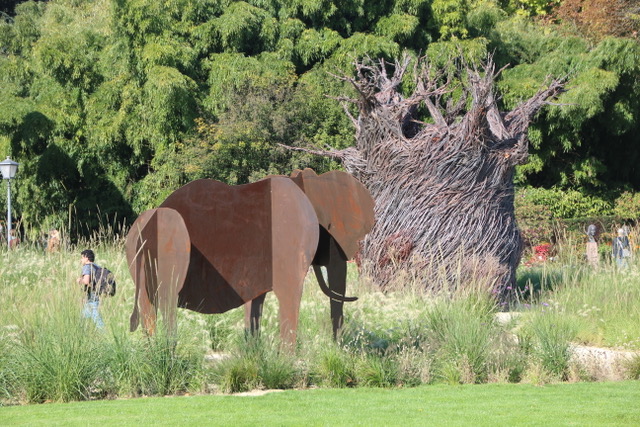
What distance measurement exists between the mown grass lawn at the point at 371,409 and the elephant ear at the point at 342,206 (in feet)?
4.42

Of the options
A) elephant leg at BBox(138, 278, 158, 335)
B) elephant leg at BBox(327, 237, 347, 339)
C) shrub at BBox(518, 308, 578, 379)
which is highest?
elephant leg at BBox(327, 237, 347, 339)

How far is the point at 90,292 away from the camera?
874 cm

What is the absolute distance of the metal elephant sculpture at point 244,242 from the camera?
709 centimetres

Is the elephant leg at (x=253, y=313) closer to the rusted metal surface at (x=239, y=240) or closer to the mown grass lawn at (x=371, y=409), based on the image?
the rusted metal surface at (x=239, y=240)

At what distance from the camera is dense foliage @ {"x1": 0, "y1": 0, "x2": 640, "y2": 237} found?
66.7 feet

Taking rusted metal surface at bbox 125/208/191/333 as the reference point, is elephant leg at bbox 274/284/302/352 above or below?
below

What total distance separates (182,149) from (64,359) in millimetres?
14098

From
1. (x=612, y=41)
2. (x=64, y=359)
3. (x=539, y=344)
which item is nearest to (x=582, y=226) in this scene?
(x=612, y=41)

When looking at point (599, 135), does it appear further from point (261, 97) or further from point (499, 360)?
point (499, 360)

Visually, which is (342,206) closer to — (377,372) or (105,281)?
(377,372)

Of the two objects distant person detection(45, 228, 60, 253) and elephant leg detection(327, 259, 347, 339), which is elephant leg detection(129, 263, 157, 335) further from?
distant person detection(45, 228, 60, 253)

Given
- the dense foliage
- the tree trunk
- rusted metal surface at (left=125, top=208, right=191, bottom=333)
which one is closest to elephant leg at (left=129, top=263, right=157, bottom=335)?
rusted metal surface at (left=125, top=208, right=191, bottom=333)

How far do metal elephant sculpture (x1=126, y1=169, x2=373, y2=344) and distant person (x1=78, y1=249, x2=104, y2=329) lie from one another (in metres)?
0.47

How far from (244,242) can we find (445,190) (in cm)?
442
